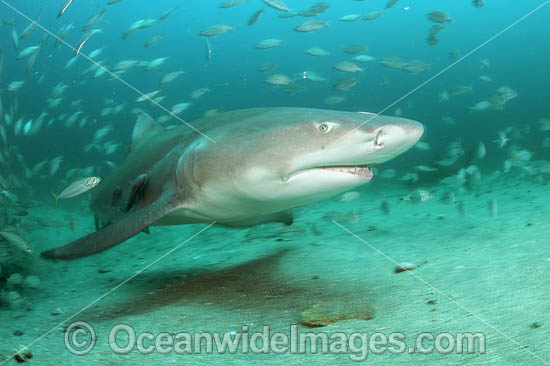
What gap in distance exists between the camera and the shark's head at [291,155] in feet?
7.73

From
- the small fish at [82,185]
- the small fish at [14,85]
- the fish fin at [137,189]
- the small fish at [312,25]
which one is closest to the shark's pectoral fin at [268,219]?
the fish fin at [137,189]

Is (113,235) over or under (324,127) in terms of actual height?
under

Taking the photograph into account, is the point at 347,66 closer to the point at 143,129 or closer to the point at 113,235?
the point at 143,129

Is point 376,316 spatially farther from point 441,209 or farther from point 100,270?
point 441,209

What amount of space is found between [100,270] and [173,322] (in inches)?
140

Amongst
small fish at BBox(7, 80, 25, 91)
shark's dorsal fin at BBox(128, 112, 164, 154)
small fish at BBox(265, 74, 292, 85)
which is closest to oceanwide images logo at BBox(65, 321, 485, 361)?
shark's dorsal fin at BBox(128, 112, 164, 154)

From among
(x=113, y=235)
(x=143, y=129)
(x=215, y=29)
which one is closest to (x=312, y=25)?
(x=215, y=29)

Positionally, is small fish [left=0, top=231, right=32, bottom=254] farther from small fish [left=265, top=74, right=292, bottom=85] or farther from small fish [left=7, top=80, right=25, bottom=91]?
small fish [left=7, top=80, right=25, bottom=91]

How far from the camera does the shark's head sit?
236 cm

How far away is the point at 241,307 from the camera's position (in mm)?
2943

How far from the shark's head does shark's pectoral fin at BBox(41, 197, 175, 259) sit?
1.31 ft

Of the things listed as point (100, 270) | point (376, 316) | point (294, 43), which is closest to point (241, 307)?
point (376, 316)

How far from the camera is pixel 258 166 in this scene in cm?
258

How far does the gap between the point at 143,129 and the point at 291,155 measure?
12.2ft
